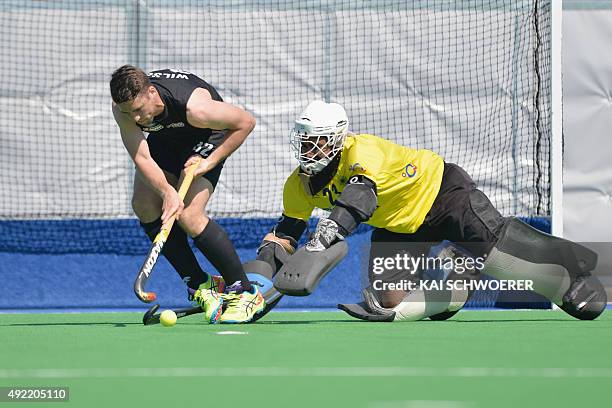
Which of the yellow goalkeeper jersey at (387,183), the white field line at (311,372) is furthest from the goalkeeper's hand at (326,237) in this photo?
the white field line at (311,372)

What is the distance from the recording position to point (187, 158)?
221 inches

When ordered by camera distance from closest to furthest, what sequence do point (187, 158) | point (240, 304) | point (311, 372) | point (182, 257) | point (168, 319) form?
1. point (311, 372)
2. point (168, 319)
3. point (240, 304)
4. point (187, 158)
5. point (182, 257)

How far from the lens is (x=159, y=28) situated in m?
8.50

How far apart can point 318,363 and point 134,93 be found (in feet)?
6.31

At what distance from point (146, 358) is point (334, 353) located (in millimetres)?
605

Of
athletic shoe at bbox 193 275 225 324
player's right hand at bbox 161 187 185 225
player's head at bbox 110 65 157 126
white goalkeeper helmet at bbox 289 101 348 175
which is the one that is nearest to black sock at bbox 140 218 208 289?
athletic shoe at bbox 193 275 225 324

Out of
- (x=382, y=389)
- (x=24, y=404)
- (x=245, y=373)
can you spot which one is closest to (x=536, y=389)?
→ (x=382, y=389)

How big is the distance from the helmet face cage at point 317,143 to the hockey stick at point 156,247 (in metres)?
0.50

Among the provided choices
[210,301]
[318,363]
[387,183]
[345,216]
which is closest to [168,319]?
[210,301]

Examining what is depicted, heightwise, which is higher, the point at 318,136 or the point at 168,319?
the point at 318,136

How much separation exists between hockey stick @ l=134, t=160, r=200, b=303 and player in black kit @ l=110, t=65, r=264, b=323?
36 mm

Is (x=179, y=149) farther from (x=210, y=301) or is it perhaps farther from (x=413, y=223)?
(x=413, y=223)

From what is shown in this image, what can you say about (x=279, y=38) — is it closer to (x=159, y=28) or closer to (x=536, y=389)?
(x=159, y=28)

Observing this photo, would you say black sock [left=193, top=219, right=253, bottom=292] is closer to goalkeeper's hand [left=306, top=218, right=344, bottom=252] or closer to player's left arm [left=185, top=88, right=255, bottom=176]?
player's left arm [left=185, top=88, right=255, bottom=176]
